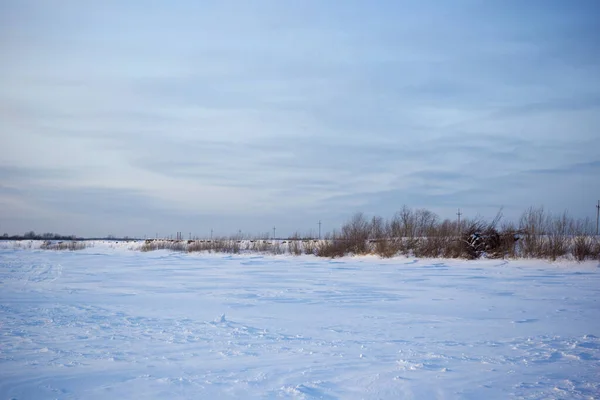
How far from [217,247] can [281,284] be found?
58.9 feet

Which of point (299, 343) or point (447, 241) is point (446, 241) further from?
point (299, 343)

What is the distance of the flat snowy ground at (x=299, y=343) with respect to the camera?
3516 mm

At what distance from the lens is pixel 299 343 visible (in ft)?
16.0

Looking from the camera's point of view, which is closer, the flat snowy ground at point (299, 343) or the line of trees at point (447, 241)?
the flat snowy ground at point (299, 343)

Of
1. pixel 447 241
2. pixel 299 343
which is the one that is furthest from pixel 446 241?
pixel 299 343

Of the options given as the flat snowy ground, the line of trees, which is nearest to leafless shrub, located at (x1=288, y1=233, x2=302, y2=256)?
the line of trees

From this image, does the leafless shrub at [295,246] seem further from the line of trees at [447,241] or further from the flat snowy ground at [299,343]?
the flat snowy ground at [299,343]

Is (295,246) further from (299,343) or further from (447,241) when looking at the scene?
(299,343)

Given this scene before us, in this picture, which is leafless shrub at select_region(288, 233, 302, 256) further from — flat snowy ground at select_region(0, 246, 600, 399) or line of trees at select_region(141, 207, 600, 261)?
flat snowy ground at select_region(0, 246, 600, 399)

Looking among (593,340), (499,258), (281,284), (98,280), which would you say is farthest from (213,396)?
(499,258)

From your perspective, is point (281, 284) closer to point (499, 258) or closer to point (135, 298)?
point (135, 298)

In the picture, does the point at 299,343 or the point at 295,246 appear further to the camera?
the point at 295,246

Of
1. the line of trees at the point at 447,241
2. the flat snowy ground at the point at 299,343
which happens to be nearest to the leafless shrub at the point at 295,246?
the line of trees at the point at 447,241

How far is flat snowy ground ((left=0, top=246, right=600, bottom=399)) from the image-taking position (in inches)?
138
